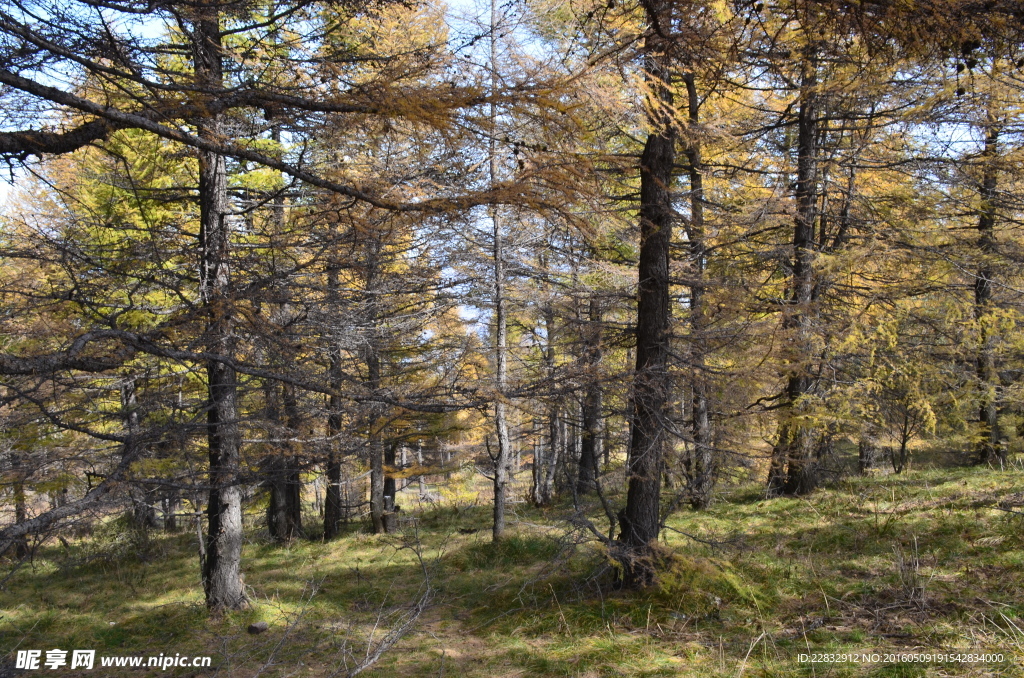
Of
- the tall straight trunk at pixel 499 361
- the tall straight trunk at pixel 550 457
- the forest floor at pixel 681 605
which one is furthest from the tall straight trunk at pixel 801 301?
the tall straight trunk at pixel 499 361

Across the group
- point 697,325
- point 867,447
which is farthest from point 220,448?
point 867,447

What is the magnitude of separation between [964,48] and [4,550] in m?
5.56

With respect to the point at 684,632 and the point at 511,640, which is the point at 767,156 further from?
the point at 511,640

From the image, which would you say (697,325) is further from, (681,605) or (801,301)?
(681,605)

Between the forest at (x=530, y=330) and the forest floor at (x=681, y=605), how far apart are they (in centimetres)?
6

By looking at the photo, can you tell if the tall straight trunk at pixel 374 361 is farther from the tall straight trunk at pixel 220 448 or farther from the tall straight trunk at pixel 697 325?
the tall straight trunk at pixel 697 325

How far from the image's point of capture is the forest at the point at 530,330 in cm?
432

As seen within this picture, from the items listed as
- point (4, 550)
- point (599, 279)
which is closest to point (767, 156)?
point (599, 279)

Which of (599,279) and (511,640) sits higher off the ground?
(599,279)

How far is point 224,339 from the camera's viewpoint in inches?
259

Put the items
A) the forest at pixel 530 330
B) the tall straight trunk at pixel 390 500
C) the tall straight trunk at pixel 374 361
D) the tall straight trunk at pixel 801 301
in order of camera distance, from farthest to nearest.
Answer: the tall straight trunk at pixel 390 500 < the tall straight trunk at pixel 374 361 < the tall straight trunk at pixel 801 301 < the forest at pixel 530 330

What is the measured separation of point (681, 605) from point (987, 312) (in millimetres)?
9371

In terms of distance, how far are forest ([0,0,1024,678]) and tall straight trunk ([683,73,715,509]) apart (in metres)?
0.12

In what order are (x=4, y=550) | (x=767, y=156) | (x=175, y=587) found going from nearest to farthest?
(x=4, y=550) < (x=767, y=156) < (x=175, y=587)
